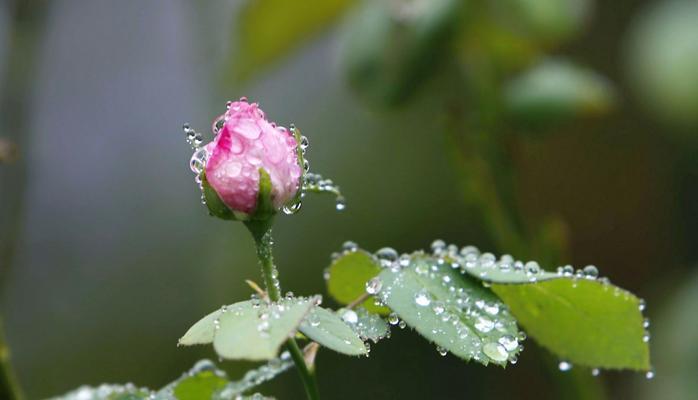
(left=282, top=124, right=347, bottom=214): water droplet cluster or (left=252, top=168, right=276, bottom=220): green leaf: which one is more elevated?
(left=282, top=124, right=347, bottom=214): water droplet cluster

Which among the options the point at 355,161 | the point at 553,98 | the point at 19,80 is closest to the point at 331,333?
the point at 553,98

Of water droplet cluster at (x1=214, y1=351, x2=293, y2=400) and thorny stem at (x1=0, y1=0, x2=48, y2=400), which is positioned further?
thorny stem at (x1=0, y1=0, x2=48, y2=400)

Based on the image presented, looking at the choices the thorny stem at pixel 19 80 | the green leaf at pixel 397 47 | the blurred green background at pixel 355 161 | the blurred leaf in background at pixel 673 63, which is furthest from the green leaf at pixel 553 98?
the thorny stem at pixel 19 80

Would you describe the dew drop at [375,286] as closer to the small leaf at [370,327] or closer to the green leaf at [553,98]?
the small leaf at [370,327]

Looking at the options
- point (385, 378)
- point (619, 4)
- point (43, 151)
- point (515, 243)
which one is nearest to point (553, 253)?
point (515, 243)

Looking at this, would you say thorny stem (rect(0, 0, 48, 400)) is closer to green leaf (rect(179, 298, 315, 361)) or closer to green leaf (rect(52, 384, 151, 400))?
green leaf (rect(52, 384, 151, 400))

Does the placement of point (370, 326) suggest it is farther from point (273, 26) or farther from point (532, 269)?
point (273, 26)

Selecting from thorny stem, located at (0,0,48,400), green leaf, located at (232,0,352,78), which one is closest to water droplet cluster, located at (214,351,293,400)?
thorny stem, located at (0,0,48,400)
